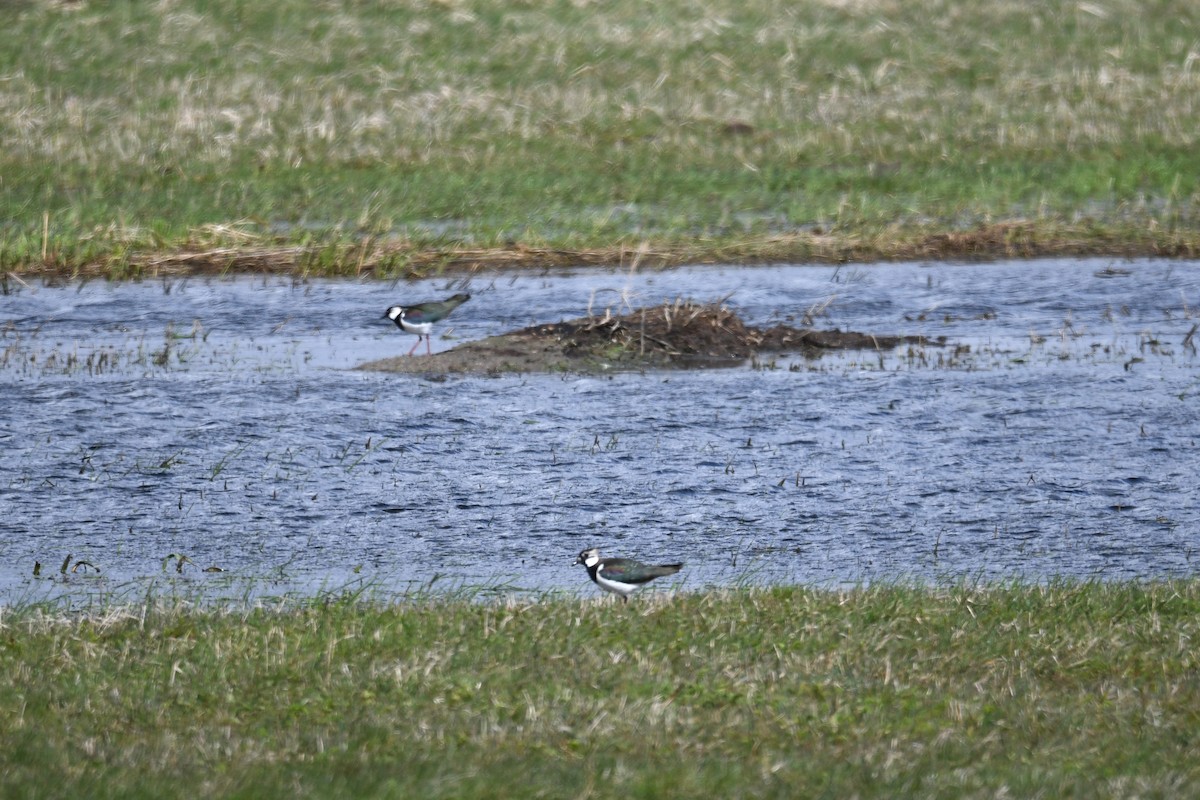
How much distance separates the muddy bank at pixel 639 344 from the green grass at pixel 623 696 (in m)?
7.00

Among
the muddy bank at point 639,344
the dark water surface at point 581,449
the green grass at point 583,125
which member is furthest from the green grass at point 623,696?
the green grass at point 583,125

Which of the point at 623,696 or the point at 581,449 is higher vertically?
the point at 623,696

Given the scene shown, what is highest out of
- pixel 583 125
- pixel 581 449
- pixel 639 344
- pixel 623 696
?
pixel 623 696

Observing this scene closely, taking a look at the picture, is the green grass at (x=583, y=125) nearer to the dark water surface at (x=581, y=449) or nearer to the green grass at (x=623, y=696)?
the dark water surface at (x=581, y=449)

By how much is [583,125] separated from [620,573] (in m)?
19.9

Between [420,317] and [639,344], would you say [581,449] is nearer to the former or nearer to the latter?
[639,344]

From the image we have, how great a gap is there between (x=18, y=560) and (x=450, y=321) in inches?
331

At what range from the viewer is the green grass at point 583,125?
74.1 ft

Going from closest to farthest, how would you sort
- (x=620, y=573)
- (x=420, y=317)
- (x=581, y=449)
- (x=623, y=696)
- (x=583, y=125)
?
(x=623, y=696) < (x=620, y=573) < (x=581, y=449) < (x=420, y=317) < (x=583, y=125)

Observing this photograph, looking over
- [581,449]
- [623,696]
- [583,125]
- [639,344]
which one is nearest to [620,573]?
[623,696]

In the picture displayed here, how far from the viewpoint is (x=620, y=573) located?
9086mm

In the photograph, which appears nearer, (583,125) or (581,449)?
Answer: (581,449)

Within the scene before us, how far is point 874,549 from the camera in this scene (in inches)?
413

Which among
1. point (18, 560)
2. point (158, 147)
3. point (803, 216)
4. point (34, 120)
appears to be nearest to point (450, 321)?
point (803, 216)
